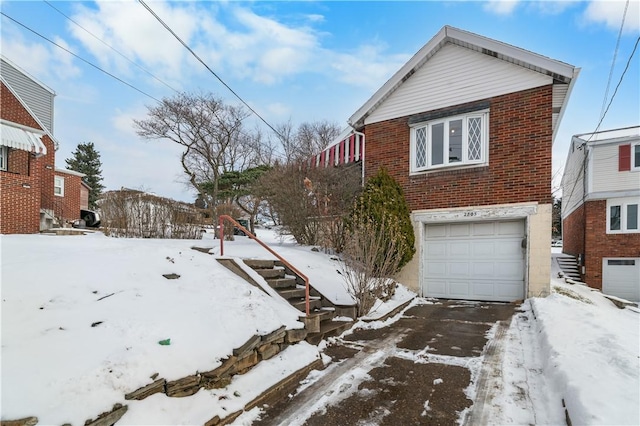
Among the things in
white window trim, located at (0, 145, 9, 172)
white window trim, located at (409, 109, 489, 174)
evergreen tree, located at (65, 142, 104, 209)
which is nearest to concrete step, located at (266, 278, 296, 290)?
white window trim, located at (409, 109, 489, 174)

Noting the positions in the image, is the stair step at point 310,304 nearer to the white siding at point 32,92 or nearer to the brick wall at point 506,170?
the brick wall at point 506,170

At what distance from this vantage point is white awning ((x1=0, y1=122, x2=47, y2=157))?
9.94 meters

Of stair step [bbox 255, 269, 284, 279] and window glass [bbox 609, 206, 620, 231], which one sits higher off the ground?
window glass [bbox 609, 206, 620, 231]

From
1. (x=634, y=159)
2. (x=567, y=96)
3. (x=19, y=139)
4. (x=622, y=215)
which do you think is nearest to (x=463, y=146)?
(x=567, y=96)

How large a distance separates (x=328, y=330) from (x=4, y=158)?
12.0 metres

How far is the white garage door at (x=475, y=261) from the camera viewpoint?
8.60 m

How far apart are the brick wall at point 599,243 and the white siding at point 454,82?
35.8 feet

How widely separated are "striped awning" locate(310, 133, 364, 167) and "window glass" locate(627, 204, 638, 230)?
42.7 feet

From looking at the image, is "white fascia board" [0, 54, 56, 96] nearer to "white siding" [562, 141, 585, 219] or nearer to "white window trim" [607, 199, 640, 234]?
"white siding" [562, 141, 585, 219]

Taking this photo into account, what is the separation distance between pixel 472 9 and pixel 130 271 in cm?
1079

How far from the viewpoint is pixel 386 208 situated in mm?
8727

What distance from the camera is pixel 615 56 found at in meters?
8.62

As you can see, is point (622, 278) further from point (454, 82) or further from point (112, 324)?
point (112, 324)

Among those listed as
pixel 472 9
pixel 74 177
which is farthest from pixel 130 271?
pixel 74 177
